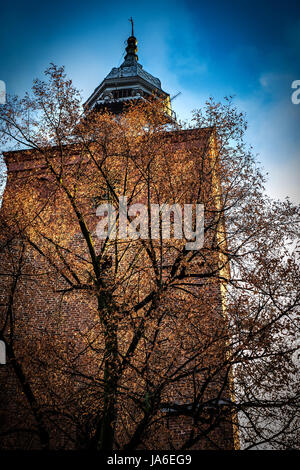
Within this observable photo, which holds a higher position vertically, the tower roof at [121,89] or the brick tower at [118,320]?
the tower roof at [121,89]

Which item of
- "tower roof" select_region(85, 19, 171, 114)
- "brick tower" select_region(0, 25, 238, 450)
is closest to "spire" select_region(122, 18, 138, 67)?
"tower roof" select_region(85, 19, 171, 114)

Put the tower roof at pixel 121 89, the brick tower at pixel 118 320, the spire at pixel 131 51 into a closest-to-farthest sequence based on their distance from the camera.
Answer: the brick tower at pixel 118 320 < the tower roof at pixel 121 89 < the spire at pixel 131 51

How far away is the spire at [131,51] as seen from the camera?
19.2 m

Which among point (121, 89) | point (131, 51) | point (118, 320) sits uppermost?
point (131, 51)

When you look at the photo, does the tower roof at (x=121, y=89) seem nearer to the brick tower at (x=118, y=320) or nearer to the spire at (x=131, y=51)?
the spire at (x=131, y=51)

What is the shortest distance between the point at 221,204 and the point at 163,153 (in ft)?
6.88

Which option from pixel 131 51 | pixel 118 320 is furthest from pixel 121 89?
pixel 118 320

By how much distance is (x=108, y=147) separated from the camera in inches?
318

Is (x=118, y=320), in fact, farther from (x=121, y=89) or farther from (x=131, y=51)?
(x=131, y=51)

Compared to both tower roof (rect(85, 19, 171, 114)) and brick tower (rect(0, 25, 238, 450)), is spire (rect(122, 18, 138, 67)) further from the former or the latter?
brick tower (rect(0, 25, 238, 450))

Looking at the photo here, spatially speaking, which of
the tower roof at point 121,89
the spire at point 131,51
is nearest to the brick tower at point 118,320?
the tower roof at point 121,89

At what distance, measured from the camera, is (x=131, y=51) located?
20.5 m

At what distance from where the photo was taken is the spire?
19177 mm
